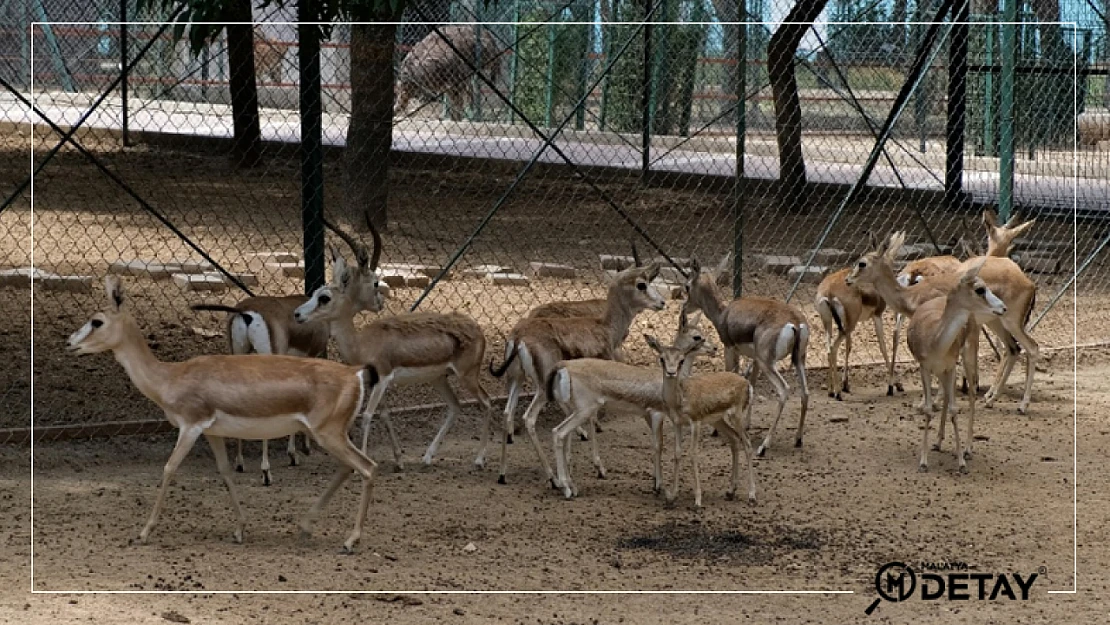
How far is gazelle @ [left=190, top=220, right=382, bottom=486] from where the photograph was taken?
7.89m

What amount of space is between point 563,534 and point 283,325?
2095mm

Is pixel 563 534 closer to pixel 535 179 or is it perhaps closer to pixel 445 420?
pixel 445 420

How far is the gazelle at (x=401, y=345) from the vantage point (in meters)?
7.86

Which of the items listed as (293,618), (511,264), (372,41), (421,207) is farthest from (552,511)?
(421,207)

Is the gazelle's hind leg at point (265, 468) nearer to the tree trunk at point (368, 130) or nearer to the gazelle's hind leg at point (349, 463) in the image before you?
the gazelle's hind leg at point (349, 463)

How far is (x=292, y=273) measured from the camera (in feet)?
38.2

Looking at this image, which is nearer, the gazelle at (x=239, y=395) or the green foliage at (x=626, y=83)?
the gazelle at (x=239, y=395)

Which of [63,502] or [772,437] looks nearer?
[63,502]

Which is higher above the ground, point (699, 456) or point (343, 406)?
point (343, 406)

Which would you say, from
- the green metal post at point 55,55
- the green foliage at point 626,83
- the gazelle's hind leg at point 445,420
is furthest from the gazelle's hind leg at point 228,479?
the green metal post at point 55,55

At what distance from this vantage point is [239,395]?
6.50 metres

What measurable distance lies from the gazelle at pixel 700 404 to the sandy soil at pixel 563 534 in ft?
0.60

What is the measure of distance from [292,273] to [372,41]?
9.45 ft

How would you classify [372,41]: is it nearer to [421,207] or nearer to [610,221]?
[421,207]
